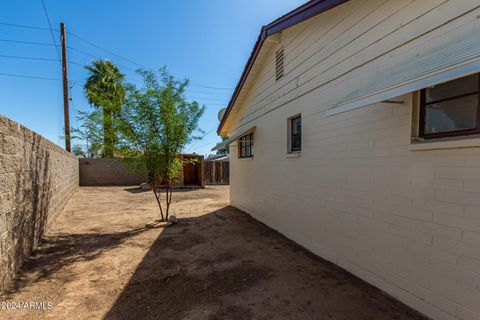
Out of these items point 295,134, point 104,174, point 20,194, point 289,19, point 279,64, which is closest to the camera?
point 20,194

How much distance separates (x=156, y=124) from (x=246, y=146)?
3.39 meters

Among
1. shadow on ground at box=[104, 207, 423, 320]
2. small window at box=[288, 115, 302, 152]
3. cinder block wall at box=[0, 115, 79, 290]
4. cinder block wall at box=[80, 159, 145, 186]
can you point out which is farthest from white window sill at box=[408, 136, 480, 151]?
cinder block wall at box=[80, 159, 145, 186]

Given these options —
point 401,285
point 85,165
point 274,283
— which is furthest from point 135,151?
point 85,165

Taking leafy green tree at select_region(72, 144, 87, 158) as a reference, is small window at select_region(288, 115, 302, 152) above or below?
above

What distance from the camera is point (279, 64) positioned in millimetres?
5793

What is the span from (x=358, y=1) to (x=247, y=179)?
18.7 feet

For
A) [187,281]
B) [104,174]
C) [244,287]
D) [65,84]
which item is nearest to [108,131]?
[187,281]

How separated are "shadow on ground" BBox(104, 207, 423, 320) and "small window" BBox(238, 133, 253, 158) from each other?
376 centimetres

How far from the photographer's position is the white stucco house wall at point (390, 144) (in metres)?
2.14

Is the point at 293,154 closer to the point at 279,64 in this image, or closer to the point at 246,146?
the point at 279,64

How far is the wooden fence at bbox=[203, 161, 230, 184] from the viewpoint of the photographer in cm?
1995

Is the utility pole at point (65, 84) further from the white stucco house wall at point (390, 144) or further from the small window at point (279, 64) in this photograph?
the white stucco house wall at point (390, 144)

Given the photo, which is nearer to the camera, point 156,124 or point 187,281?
point 187,281

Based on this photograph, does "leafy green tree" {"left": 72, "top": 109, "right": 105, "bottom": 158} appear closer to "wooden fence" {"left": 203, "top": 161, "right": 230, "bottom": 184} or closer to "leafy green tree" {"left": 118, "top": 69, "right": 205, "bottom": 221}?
"leafy green tree" {"left": 118, "top": 69, "right": 205, "bottom": 221}
